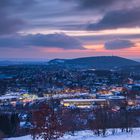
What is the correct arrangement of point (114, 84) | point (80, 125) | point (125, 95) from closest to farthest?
1. point (80, 125)
2. point (125, 95)
3. point (114, 84)

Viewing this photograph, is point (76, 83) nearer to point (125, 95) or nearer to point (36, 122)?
point (125, 95)

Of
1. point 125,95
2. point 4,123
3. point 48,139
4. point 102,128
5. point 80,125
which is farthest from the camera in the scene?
point 125,95

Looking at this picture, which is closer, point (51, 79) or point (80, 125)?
point (80, 125)

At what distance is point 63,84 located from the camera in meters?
168

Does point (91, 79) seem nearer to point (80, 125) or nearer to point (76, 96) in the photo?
point (76, 96)

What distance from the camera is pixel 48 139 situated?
105 feet

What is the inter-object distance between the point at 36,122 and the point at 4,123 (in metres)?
12.4

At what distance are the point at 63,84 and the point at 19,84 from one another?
15866mm

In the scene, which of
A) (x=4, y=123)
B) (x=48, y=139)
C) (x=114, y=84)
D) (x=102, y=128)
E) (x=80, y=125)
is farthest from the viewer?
(x=114, y=84)

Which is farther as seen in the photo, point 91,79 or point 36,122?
point 91,79

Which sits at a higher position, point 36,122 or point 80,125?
point 36,122

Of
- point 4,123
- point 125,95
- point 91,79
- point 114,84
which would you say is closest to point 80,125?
point 4,123

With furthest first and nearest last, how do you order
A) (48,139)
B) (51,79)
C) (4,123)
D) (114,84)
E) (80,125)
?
(51,79), (114,84), (80,125), (4,123), (48,139)

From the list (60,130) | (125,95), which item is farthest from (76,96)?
(60,130)
